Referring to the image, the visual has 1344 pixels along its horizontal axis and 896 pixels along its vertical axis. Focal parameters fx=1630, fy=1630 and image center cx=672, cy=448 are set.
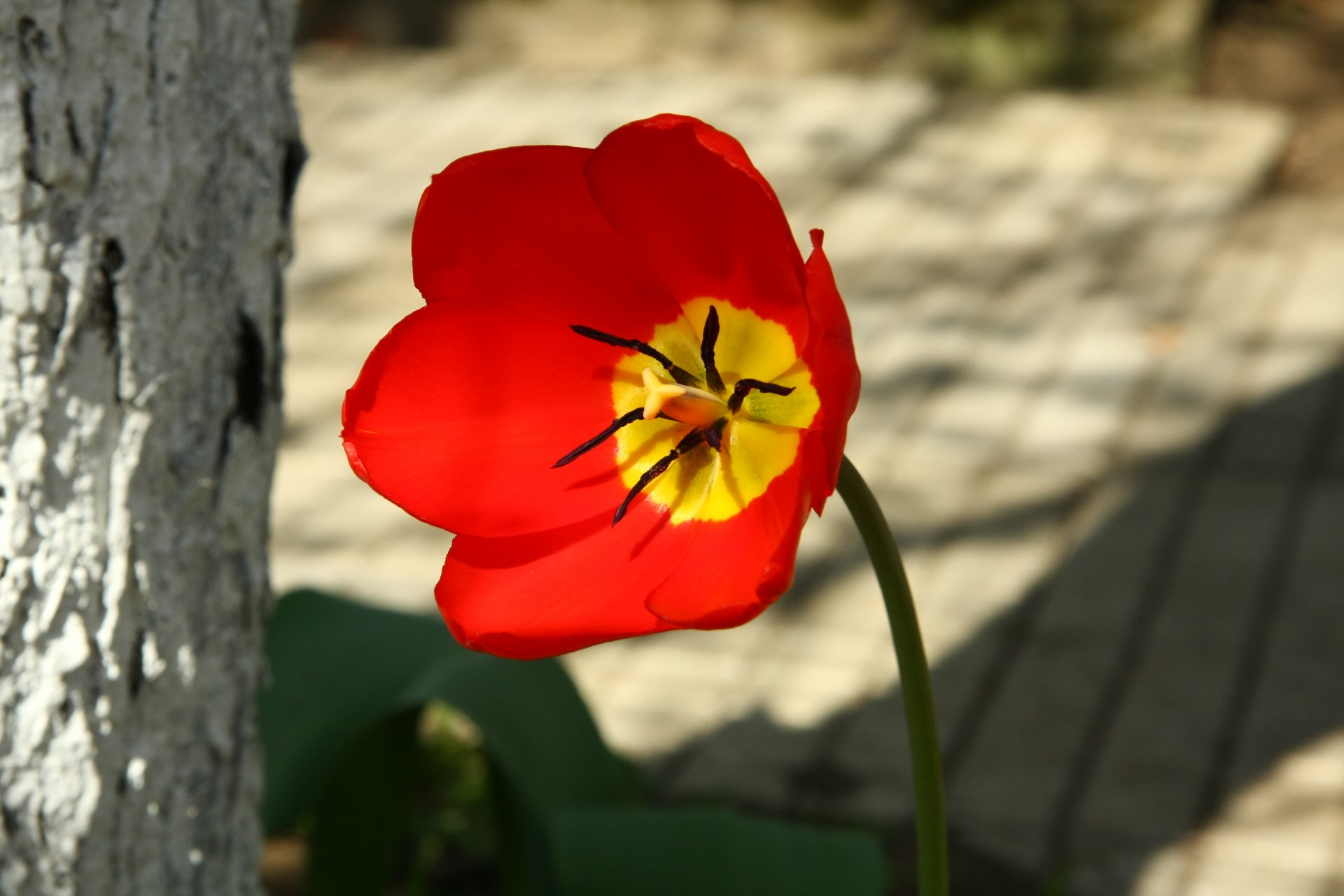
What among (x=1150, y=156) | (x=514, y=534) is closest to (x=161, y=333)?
(x=514, y=534)

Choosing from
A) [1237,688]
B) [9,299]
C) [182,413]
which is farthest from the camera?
[1237,688]

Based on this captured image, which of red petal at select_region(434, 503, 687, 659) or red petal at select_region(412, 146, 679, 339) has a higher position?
red petal at select_region(412, 146, 679, 339)

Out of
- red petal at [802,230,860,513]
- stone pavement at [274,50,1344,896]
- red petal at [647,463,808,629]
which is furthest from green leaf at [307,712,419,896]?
red petal at [802,230,860,513]

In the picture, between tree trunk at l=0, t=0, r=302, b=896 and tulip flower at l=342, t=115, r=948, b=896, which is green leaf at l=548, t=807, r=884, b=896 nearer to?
tree trunk at l=0, t=0, r=302, b=896

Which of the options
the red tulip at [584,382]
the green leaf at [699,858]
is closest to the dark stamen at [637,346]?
the red tulip at [584,382]

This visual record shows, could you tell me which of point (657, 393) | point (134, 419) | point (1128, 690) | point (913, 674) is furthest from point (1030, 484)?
point (657, 393)

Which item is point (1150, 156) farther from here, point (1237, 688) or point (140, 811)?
point (140, 811)
